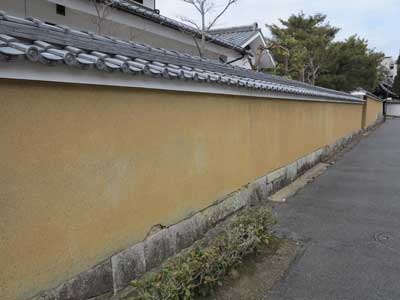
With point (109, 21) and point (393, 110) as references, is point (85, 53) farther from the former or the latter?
point (393, 110)

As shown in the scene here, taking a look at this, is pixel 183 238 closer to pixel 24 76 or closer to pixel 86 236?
pixel 86 236

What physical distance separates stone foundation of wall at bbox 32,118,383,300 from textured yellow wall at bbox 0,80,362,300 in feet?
0.34

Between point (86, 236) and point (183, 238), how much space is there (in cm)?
156

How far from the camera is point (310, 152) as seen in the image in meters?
10.5

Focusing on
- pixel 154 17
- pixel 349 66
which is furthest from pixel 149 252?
pixel 349 66

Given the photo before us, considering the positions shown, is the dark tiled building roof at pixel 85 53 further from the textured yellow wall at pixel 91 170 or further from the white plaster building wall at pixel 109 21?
the white plaster building wall at pixel 109 21

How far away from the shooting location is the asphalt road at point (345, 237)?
3.63m

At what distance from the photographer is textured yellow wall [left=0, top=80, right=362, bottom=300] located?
97.9 inches

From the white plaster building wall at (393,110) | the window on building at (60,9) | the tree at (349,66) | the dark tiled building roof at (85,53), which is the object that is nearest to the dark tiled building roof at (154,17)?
the window on building at (60,9)

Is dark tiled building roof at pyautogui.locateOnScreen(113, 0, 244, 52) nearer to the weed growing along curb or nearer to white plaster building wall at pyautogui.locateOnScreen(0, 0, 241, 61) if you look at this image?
white plaster building wall at pyautogui.locateOnScreen(0, 0, 241, 61)

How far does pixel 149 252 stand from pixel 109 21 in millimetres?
6896

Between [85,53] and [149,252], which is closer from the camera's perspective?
[85,53]

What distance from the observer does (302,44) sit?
26062mm

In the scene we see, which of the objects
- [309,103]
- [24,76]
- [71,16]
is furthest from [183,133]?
[309,103]
